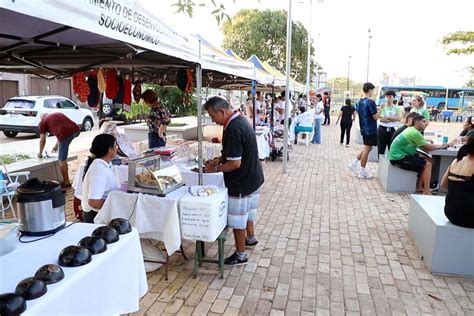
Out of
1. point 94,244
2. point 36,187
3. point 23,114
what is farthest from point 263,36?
point 94,244

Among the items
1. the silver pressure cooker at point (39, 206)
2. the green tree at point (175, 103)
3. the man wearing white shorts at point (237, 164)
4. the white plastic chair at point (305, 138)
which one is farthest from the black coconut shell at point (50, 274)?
the green tree at point (175, 103)

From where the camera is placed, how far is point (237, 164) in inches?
134

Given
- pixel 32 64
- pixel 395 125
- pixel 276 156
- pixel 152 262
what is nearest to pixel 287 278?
pixel 152 262

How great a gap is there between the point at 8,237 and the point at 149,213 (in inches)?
57.1

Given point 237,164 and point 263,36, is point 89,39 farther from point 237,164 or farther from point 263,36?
point 263,36

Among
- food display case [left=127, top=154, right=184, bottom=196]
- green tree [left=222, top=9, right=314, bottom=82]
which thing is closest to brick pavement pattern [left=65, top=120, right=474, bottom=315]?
food display case [left=127, top=154, right=184, bottom=196]

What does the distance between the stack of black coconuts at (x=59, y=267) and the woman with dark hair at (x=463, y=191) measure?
2968 millimetres

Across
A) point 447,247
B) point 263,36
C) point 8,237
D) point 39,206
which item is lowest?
point 447,247

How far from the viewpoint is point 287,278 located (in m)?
3.58

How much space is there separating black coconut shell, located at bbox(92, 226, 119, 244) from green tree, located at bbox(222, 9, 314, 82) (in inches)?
988

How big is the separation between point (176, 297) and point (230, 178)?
1.14 meters

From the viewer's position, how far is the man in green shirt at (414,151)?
6.18 m

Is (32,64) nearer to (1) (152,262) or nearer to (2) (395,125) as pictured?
(1) (152,262)

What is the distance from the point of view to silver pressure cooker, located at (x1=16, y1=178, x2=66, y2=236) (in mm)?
2062
